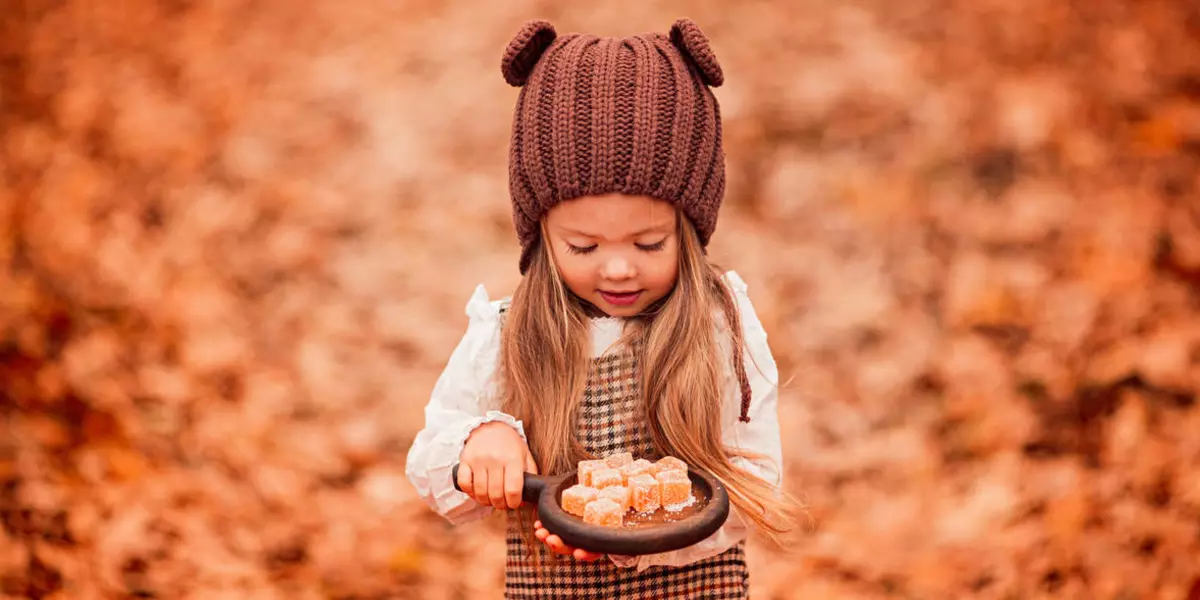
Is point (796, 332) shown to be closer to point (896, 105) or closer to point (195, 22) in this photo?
point (896, 105)

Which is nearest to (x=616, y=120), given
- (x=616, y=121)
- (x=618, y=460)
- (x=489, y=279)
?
(x=616, y=121)

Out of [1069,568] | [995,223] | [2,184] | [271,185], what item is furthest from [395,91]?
[1069,568]

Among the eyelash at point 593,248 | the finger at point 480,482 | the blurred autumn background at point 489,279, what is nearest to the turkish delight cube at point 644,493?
the finger at point 480,482

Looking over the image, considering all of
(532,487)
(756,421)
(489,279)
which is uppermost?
(489,279)

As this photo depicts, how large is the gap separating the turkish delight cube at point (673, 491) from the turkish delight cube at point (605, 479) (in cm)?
6

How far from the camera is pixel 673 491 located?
1.68 meters

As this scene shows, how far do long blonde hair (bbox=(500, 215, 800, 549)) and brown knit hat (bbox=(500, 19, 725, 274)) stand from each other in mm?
92

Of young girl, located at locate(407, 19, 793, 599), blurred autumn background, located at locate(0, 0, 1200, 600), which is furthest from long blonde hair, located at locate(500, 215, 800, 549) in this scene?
blurred autumn background, located at locate(0, 0, 1200, 600)

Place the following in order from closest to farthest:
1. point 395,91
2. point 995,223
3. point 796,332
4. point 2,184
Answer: point 796,332 < point 995,223 < point 2,184 < point 395,91

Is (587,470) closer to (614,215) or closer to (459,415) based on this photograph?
(459,415)

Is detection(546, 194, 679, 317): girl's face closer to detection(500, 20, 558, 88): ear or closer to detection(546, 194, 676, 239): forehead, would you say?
detection(546, 194, 676, 239): forehead

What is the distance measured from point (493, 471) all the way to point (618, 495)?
22cm

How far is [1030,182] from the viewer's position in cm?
441

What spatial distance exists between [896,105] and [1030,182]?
834mm
